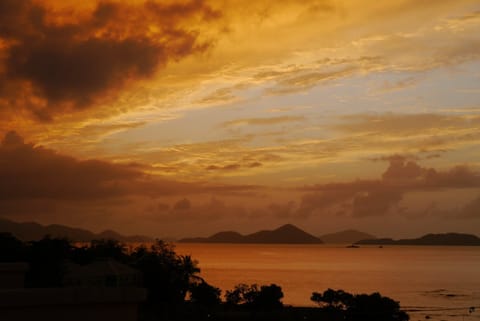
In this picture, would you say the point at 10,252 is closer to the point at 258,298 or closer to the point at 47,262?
the point at 47,262

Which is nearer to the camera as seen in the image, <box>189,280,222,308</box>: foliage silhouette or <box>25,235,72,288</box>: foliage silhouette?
<box>25,235,72,288</box>: foliage silhouette

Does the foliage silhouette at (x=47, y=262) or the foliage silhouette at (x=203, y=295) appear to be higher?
the foliage silhouette at (x=47, y=262)

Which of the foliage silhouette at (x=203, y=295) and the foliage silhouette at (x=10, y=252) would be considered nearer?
the foliage silhouette at (x=10, y=252)

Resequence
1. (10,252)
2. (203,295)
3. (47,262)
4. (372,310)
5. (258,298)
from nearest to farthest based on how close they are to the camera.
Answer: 1. (47,262)
2. (10,252)
3. (372,310)
4. (203,295)
5. (258,298)

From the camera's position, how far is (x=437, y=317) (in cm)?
6162

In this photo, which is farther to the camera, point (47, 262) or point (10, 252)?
point (10, 252)

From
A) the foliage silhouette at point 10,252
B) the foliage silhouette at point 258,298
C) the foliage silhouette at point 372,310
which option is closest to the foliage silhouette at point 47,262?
the foliage silhouette at point 10,252

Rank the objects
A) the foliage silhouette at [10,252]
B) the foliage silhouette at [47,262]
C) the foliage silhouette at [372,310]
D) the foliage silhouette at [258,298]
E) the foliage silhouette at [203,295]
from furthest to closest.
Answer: the foliage silhouette at [258,298] < the foliage silhouette at [203,295] < the foliage silhouette at [372,310] < the foliage silhouette at [10,252] < the foliage silhouette at [47,262]

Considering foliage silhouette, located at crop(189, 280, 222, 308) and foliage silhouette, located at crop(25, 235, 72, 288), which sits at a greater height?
foliage silhouette, located at crop(25, 235, 72, 288)

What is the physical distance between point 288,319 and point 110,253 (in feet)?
45.3

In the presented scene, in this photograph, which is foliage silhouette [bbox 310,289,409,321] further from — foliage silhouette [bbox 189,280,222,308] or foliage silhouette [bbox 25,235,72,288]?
foliage silhouette [bbox 25,235,72,288]

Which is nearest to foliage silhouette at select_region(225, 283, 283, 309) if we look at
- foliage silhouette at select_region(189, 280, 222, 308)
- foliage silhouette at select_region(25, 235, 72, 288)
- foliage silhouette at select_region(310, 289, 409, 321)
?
foliage silhouette at select_region(189, 280, 222, 308)

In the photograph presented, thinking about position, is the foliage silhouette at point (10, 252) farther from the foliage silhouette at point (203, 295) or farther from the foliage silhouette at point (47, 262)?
the foliage silhouette at point (203, 295)

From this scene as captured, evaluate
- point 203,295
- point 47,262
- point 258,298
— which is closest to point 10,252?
point 47,262
